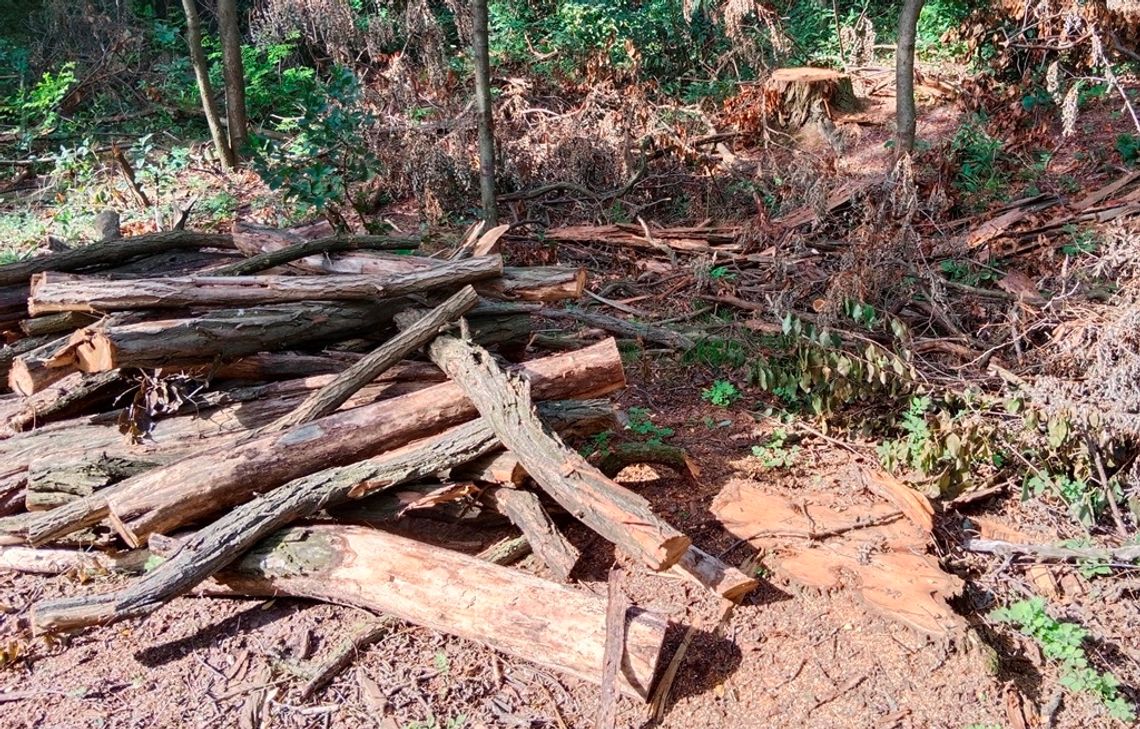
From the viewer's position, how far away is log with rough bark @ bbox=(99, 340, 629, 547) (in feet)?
12.5

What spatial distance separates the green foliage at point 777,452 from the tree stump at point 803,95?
5.65m

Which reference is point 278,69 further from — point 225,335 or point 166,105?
point 225,335

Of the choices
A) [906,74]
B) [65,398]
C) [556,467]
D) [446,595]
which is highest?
[906,74]

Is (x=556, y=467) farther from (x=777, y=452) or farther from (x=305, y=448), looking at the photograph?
(x=777, y=452)

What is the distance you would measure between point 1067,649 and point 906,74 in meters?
5.49

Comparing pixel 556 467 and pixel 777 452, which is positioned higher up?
pixel 556 467

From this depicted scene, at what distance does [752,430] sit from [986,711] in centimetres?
206

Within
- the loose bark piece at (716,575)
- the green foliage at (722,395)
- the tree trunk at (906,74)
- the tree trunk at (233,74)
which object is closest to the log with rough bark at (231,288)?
the green foliage at (722,395)

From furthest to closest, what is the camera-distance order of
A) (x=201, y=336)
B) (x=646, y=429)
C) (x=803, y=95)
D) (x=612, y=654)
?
(x=803, y=95), (x=646, y=429), (x=201, y=336), (x=612, y=654)

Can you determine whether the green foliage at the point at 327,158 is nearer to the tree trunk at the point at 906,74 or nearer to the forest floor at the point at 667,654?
the forest floor at the point at 667,654

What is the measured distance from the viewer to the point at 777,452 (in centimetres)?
481

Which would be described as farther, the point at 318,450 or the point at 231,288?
the point at 231,288

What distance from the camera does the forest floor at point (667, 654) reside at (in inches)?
131

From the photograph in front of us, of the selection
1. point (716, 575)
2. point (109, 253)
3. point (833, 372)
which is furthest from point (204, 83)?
point (716, 575)
